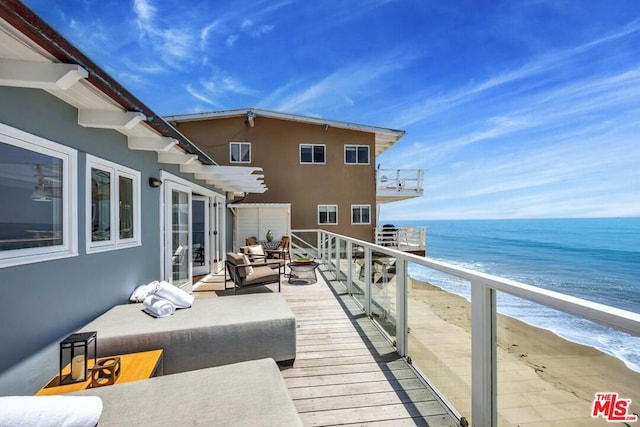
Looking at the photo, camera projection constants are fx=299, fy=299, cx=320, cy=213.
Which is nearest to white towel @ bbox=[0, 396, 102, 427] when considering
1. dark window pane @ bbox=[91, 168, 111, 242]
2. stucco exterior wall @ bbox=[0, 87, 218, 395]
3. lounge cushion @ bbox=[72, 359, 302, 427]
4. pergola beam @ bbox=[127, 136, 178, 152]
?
lounge cushion @ bbox=[72, 359, 302, 427]

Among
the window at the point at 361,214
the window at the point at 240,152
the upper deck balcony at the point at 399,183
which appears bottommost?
the window at the point at 361,214

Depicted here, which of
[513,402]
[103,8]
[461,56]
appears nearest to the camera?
Result: [513,402]

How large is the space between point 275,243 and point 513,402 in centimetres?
978

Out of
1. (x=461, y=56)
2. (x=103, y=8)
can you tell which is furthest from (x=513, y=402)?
(x=461, y=56)

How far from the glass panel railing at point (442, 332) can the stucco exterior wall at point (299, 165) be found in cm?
1122

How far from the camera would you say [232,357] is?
2.76 meters

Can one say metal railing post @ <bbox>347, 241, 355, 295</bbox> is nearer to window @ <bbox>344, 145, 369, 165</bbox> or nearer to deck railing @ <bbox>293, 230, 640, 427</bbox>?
deck railing @ <bbox>293, 230, 640, 427</bbox>

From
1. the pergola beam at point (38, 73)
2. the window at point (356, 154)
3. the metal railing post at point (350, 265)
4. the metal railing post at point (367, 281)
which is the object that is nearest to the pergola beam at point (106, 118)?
the pergola beam at point (38, 73)

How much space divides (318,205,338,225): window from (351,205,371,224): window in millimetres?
881

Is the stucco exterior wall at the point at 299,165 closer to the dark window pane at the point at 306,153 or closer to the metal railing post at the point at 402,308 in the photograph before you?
the dark window pane at the point at 306,153

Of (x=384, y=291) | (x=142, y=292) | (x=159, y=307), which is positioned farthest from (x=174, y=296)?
(x=384, y=291)

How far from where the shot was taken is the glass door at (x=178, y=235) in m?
4.79

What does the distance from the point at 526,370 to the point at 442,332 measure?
77cm

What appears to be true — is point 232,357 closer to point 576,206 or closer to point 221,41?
point 221,41
